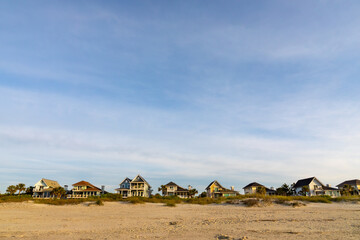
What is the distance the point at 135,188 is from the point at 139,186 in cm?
129

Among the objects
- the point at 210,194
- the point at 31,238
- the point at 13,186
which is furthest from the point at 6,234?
the point at 210,194

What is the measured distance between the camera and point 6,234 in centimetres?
1164

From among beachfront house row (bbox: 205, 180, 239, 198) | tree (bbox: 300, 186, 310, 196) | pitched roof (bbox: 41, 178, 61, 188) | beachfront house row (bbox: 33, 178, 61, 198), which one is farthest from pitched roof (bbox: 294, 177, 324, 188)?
pitched roof (bbox: 41, 178, 61, 188)

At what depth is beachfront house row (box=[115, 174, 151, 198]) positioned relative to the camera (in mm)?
63469

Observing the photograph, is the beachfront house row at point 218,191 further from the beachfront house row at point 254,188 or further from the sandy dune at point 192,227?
the sandy dune at point 192,227

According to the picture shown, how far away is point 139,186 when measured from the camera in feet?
211

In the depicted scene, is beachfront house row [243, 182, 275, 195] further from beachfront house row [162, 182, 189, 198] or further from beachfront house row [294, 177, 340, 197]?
beachfront house row [162, 182, 189, 198]

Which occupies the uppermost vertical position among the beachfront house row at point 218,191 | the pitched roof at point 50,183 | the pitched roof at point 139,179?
the pitched roof at point 139,179

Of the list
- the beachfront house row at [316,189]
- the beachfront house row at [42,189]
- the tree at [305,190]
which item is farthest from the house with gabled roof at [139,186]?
the beachfront house row at [316,189]

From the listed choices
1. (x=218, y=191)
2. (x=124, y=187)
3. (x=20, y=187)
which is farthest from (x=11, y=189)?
(x=218, y=191)

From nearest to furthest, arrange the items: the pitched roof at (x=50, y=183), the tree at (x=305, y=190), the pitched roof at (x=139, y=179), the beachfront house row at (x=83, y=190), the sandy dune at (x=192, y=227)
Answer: the sandy dune at (x=192, y=227), the tree at (x=305, y=190), the beachfront house row at (x=83, y=190), the pitched roof at (x=139, y=179), the pitched roof at (x=50, y=183)

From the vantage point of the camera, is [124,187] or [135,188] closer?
[135,188]

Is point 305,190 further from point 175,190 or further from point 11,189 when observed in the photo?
point 11,189

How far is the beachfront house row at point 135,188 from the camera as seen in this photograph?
63.5 meters
